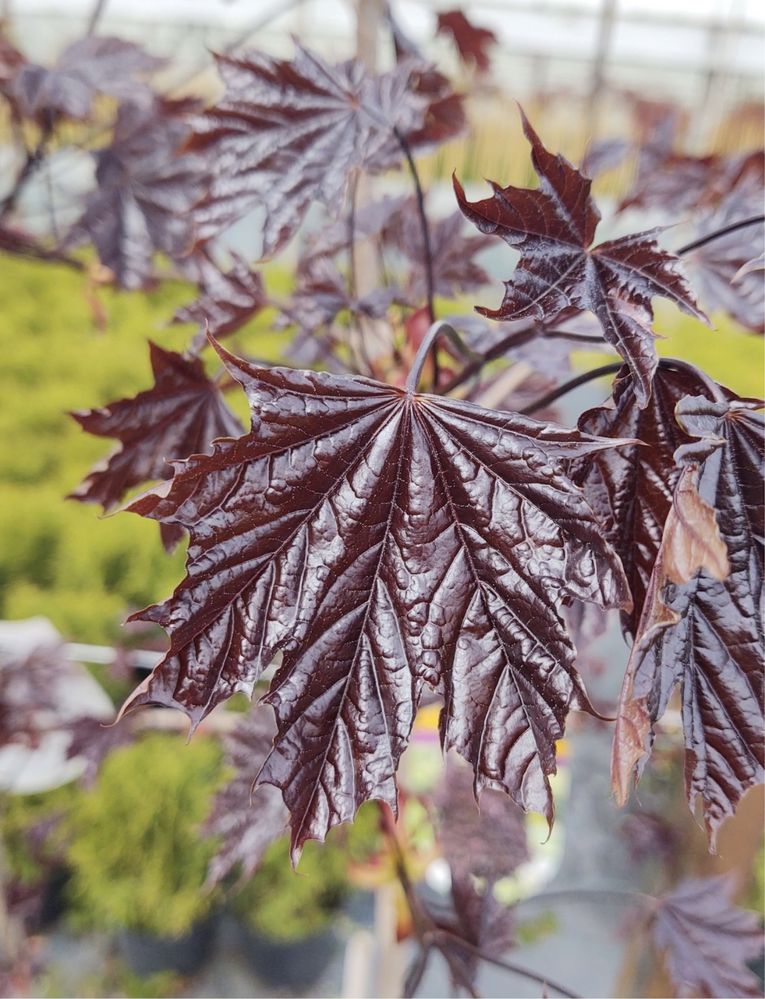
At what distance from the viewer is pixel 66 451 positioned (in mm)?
2492

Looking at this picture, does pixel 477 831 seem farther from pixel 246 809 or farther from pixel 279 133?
pixel 279 133

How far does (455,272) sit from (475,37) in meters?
0.46

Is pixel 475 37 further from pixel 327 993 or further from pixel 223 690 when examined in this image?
pixel 327 993

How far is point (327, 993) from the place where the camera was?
5.79 feet

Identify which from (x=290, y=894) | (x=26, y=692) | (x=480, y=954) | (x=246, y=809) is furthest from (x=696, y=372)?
(x=290, y=894)

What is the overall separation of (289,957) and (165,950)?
26 centimetres

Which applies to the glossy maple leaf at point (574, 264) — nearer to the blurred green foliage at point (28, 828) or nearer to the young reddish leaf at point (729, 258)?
the young reddish leaf at point (729, 258)

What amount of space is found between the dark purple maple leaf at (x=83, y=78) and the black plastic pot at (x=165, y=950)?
153cm

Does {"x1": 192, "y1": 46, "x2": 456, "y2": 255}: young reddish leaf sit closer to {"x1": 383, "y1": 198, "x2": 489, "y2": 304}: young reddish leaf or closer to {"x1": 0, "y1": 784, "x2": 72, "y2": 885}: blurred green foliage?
{"x1": 383, "y1": 198, "x2": 489, "y2": 304}: young reddish leaf

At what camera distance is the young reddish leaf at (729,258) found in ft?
2.31

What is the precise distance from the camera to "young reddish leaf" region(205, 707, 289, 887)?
76 cm

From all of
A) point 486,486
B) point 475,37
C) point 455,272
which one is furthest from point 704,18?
point 486,486

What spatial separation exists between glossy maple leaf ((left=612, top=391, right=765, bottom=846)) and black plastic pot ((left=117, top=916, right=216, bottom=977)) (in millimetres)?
1583

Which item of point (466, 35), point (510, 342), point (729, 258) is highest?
point (466, 35)
